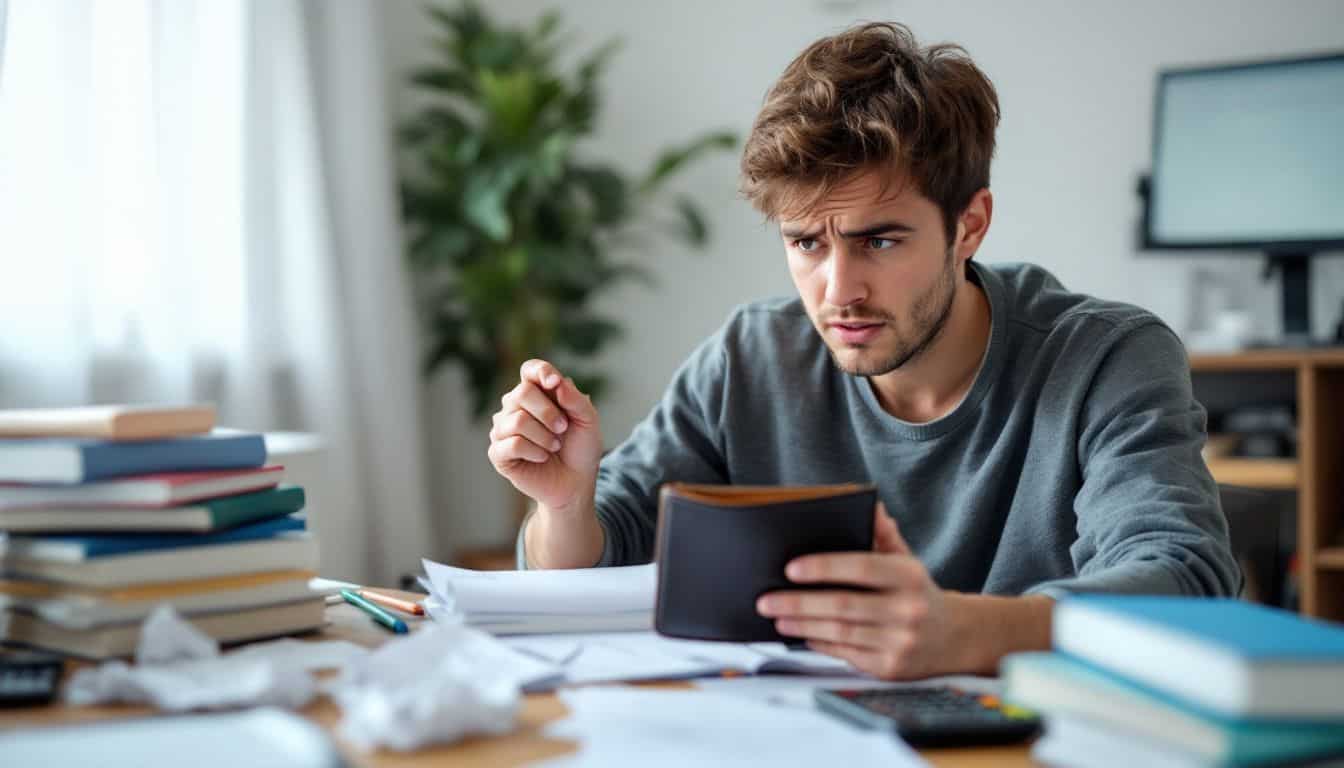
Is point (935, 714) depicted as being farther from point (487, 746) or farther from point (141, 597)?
point (141, 597)

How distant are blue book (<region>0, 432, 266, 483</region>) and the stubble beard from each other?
0.71 meters

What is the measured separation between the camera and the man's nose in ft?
4.55

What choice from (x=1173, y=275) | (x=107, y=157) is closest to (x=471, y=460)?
(x=107, y=157)

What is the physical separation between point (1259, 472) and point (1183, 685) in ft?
7.52

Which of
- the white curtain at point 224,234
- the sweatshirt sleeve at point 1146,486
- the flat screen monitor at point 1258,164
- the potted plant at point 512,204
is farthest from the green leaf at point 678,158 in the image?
the sweatshirt sleeve at point 1146,486

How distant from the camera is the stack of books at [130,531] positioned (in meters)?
0.95

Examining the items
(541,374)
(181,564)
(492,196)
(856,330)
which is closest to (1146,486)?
(856,330)

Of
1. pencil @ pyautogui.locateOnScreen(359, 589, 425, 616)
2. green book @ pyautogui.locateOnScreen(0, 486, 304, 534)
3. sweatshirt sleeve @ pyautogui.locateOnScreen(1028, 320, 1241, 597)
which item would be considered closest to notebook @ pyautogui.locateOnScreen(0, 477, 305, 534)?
green book @ pyautogui.locateOnScreen(0, 486, 304, 534)

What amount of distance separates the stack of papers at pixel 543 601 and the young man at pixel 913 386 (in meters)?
0.21

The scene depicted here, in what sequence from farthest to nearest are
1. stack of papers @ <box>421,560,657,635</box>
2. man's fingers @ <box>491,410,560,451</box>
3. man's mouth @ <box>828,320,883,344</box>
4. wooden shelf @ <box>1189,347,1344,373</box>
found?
wooden shelf @ <box>1189,347,1344,373</box>, man's mouth @ <box>828,320,883,344</box>, man's fingers @ <box>491,410,560,451</box>, stack of papers @ <box>421,560,657,635</box>

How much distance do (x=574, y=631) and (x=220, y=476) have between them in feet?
1.06

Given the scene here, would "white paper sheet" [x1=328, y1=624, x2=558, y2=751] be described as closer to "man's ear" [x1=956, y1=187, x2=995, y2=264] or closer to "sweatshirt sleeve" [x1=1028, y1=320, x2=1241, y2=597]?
"sweatshirt sleeve" [x1=1028, y1=320, x2=1241, y2=597]

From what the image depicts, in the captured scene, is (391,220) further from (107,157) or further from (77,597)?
(77,597)

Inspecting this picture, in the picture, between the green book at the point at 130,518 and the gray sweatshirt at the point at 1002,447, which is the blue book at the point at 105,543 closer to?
the green book at the point at 130,518
